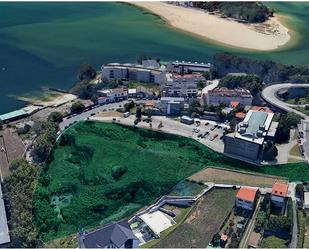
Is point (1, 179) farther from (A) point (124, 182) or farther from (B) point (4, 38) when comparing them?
(B) point (4, 38)

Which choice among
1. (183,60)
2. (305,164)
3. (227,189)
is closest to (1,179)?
(227,189)

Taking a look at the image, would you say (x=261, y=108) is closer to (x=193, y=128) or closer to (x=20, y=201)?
(x=193, y=128)

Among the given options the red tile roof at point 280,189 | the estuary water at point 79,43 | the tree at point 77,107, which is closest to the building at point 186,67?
the estuary water at point 79,43

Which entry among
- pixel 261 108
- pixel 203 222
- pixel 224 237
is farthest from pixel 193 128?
pixel 224 237

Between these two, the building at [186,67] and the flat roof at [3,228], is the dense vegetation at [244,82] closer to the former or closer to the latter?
the building at [186,67]

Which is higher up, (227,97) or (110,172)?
(227,97)

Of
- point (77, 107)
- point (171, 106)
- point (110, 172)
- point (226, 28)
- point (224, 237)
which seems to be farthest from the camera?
point (226, 28)

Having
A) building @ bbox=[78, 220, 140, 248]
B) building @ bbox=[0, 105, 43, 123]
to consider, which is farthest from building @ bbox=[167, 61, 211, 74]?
building @ bbox=[78, 220, 140, 248]

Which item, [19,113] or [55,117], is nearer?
→ [55,117]

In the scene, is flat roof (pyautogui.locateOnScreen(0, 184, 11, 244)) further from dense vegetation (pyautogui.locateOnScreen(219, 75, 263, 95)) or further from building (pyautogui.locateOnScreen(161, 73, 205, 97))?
dense vegetation (pyautogui.locateOnScreen(219, 75, 263, 95))
